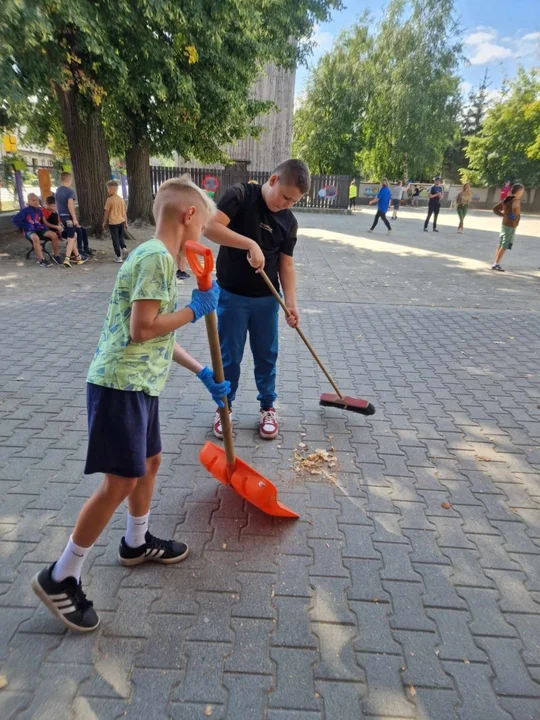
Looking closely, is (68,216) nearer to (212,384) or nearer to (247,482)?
(247,482)

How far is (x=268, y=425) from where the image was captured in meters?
3.60

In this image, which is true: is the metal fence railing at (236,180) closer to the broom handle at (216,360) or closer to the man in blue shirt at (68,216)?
the man in blue shirt at (68,216)

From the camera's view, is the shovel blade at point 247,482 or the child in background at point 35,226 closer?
the shovel blade at point 247,482

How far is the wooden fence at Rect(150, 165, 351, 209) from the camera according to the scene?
21.7 m

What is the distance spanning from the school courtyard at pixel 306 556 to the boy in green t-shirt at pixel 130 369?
218 millimetres

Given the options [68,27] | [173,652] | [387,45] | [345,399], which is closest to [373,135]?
[387,45]

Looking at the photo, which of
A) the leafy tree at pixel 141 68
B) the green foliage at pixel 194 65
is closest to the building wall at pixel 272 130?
the green foliage at pixel 194 65

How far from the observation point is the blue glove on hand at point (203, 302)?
1.95 metres

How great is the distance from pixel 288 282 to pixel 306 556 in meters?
1.89

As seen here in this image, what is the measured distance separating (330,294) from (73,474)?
235 inches

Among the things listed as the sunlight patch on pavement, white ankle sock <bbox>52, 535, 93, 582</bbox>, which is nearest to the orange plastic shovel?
white ankle sock <bbox>52, 535, 93, 582</bbox>

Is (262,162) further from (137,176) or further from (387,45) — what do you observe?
(387,45)

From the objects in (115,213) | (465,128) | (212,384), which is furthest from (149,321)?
(465,128)

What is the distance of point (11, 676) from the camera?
180 centimetres
